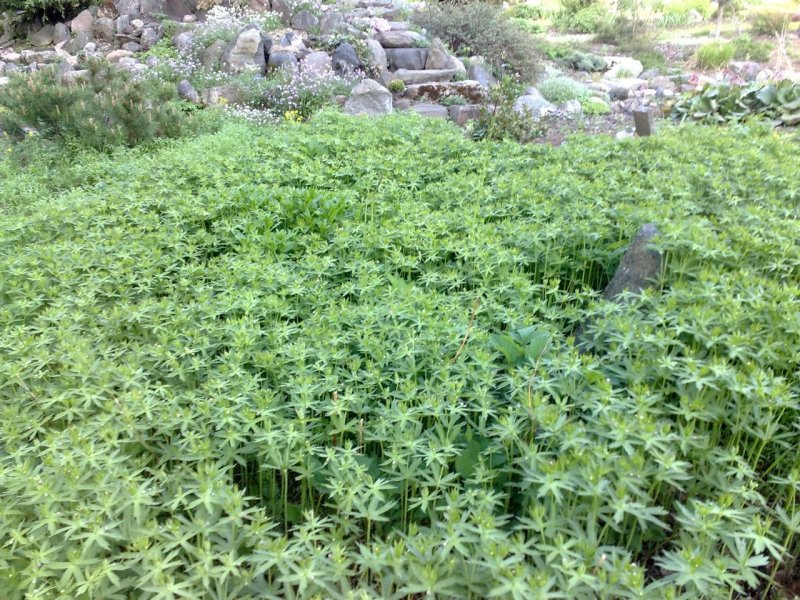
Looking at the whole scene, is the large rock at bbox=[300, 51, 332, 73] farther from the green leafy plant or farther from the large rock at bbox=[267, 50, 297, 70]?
the green leafy plant

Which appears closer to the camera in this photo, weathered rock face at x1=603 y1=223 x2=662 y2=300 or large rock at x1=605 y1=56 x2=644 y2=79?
weathered rock face at x1=603 y1=223 x2=662 y2=300

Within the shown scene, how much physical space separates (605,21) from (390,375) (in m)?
19.8

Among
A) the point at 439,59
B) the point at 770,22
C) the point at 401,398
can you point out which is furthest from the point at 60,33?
the point at 770,22

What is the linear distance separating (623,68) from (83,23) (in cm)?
1361

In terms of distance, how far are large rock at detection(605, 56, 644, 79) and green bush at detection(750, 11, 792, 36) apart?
5.35 m

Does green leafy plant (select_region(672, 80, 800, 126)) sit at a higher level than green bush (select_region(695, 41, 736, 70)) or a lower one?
higher

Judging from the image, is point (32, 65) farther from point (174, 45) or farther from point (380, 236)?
point (380, 236)

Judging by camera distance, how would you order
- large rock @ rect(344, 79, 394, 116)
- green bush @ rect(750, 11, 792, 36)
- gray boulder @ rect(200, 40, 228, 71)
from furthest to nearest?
green bush @ rect(750, 11, 792, 36) < gray boulder @ rect(200, 40, 228, 71) < large rock @ rect(344, 79, 394, 116)

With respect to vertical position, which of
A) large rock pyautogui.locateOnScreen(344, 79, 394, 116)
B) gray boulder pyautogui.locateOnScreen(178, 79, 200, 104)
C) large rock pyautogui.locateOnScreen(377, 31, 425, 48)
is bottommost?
gray boulder pyautogui.locateOnScreen(178, 79, 200, 104)

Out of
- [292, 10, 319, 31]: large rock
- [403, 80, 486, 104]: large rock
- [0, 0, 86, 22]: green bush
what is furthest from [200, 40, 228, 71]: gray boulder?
[0, 0, 86, 22]: green bush

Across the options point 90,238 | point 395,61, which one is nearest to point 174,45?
point 395,61

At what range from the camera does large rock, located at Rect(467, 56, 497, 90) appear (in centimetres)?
1211

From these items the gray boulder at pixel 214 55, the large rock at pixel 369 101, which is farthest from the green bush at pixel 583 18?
the large rock at pixel 369 101

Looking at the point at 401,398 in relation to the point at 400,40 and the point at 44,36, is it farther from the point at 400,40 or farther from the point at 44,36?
the point at 44,36
